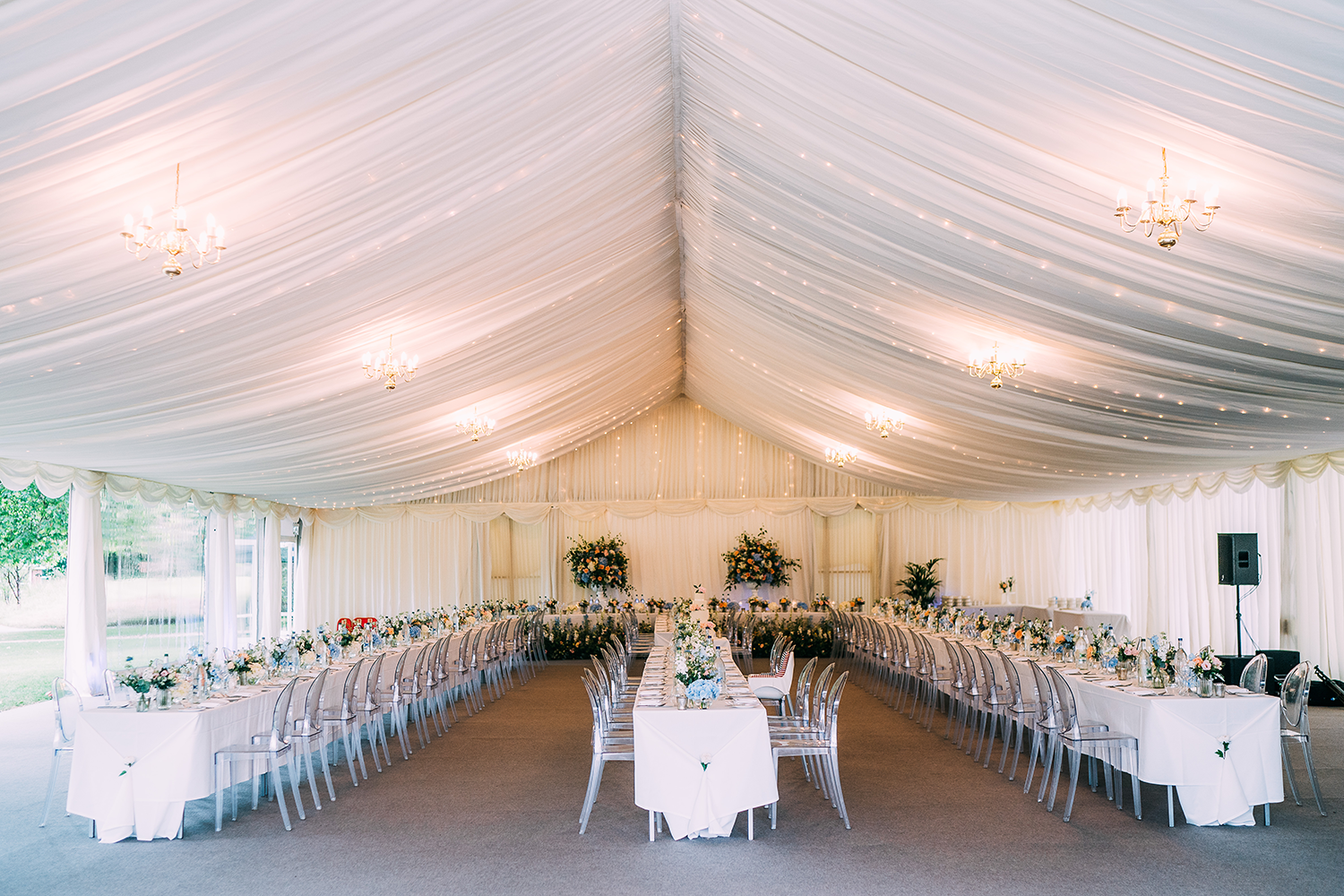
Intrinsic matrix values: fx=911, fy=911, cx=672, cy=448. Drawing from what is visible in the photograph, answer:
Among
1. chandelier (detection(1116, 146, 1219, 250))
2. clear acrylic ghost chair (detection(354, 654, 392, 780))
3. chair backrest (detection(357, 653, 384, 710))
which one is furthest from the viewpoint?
chair backrest (detection(357, 653, 384, 710))

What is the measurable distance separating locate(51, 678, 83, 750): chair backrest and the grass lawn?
4812mm

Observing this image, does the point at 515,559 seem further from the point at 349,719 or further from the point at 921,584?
the point at 349,719

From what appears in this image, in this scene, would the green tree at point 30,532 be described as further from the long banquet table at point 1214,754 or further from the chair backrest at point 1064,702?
the long banquet table at point 1214,754

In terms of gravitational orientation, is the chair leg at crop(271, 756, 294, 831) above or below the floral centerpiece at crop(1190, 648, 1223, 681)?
below

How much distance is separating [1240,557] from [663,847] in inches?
303

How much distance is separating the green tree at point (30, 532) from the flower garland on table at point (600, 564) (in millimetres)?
9503

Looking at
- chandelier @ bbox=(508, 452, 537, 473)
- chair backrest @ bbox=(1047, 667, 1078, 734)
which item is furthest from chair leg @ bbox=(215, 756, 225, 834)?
chandelier @ bbox=(508, 452, 537, 473)

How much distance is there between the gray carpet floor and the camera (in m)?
5.01

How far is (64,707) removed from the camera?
662cm

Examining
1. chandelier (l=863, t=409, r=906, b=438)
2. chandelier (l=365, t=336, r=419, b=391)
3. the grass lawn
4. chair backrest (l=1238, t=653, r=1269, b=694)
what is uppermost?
chandelier (l=365, t=336, r=419, b=391)

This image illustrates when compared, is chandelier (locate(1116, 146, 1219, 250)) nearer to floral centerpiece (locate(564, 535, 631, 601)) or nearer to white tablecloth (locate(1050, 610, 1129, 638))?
white tablecloth (locate(1050, 610, 1129, 638))

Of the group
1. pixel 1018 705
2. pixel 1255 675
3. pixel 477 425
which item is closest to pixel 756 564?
pixel 477 425

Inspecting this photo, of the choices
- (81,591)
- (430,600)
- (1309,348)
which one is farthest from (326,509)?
(1309,348)

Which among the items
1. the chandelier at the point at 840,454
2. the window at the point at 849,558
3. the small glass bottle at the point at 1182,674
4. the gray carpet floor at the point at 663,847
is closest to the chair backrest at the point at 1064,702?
the gray carpet floor at the point at 663,847
